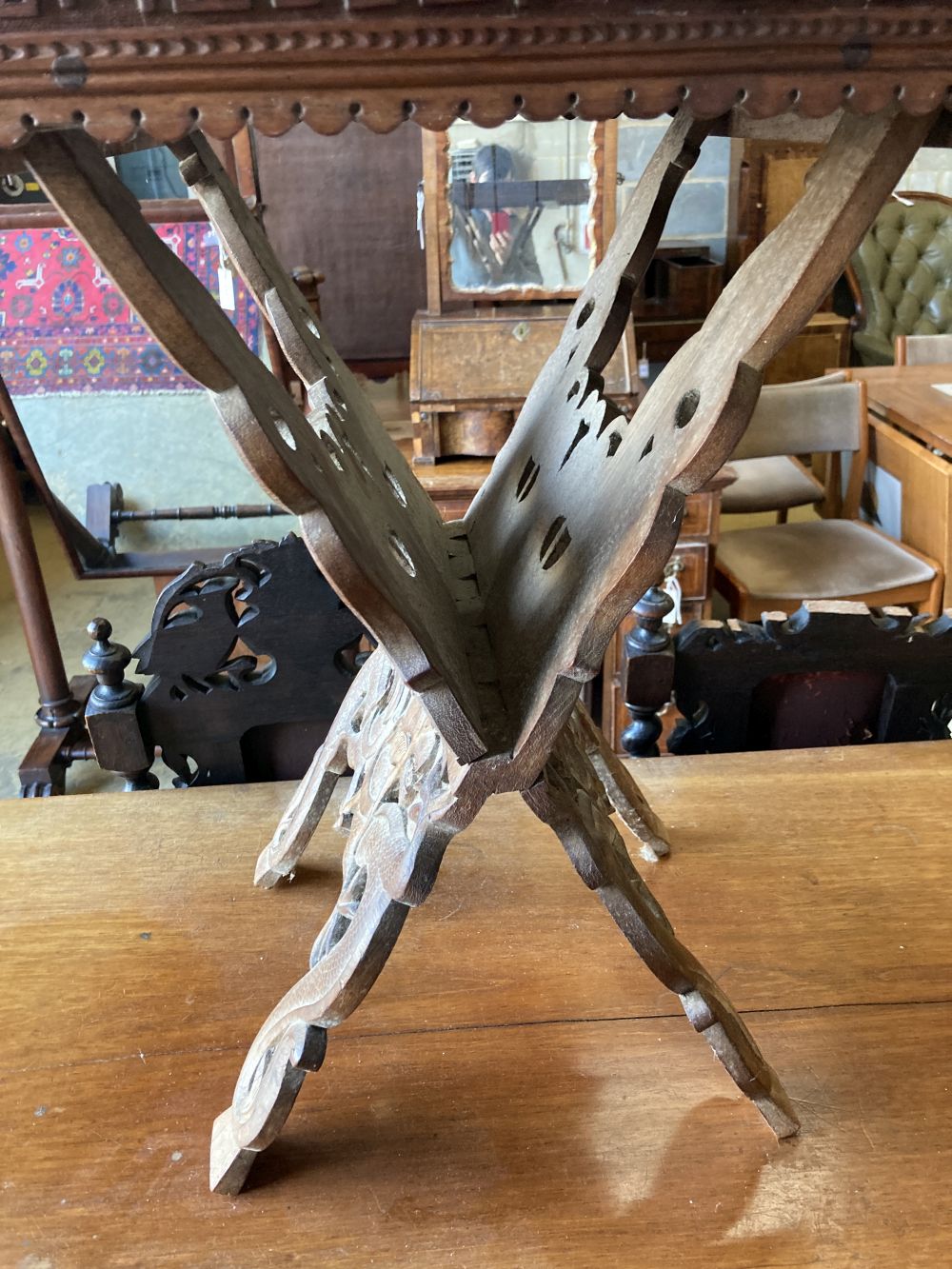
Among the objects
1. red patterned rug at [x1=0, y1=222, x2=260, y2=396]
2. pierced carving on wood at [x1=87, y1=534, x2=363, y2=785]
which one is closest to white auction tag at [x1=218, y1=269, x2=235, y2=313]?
red patterned rug at [x1=0, y1=222, x2=260, y2=396]

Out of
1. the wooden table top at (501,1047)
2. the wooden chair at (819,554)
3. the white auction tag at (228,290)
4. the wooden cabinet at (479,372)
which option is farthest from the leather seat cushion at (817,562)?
the wooden table top at (501,1047)

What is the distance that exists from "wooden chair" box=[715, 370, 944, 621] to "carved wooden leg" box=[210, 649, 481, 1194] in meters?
1.66

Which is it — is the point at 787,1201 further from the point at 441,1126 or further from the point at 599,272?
the point at 599,272

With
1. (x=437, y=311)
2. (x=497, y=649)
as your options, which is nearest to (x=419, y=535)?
(x=497, y=649)

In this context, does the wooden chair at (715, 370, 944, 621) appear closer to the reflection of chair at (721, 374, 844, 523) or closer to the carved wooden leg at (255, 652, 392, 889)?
the reflection of chair at (721, 374, 844, 523)

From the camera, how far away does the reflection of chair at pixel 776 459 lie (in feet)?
8.00

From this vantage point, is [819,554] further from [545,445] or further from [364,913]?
[364,913]

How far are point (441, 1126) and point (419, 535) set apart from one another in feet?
1.37

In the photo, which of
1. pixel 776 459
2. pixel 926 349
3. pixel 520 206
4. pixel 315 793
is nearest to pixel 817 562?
pixel 776 459

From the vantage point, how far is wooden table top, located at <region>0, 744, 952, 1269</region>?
2.07 ft

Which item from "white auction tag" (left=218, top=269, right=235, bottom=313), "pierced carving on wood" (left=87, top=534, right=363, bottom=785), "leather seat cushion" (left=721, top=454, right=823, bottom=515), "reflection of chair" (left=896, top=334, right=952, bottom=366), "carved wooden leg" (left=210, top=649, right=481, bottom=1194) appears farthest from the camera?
"reflection of chair" (left=896, top=334, right=952, bottom=366)

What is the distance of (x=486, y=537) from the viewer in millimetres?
880

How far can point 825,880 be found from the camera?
906 mm

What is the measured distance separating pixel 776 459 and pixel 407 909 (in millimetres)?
2688
